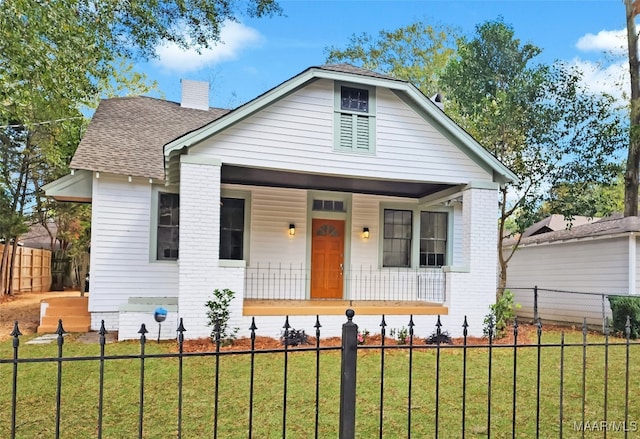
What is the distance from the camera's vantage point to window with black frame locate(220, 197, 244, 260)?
1177 centimetres

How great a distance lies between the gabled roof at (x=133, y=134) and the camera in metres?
10.8

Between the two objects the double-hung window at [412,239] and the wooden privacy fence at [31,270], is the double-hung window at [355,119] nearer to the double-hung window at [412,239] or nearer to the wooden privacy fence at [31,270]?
the double-hung window at [412,239]

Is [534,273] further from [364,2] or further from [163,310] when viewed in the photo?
[364,2]

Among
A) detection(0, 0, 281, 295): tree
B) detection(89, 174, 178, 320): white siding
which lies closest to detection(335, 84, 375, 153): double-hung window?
detection(89, 174, 178, 320): white siding

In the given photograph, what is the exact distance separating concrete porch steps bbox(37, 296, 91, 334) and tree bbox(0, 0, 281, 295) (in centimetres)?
441

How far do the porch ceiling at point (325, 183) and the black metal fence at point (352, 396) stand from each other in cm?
431

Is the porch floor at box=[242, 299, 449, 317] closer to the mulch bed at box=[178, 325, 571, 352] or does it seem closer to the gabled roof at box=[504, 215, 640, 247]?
the mulch bed at box=[178, 325, 571, 352]

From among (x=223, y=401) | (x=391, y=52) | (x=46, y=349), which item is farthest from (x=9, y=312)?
(x=391, y=52)

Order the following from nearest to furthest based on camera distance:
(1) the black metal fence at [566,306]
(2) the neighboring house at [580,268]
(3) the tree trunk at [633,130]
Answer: (2) the neighboring house at [580,268] < (1) the black metal fence at [566,306] < (3) the tree trunk at [633,130]

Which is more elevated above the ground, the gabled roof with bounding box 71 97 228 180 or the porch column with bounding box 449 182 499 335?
the gabled roof with bounding box 71 97 228 180

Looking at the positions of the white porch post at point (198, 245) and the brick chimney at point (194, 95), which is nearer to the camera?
the white porch post at point (198, 245)

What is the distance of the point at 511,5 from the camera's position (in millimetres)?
21109

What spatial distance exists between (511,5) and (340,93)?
51.0ft

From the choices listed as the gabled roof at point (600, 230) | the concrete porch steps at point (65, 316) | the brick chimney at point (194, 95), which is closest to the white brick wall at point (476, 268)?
the gabled roof at point (600, 230)
